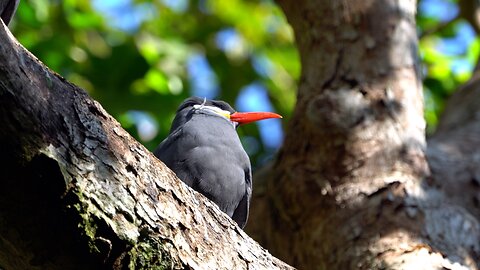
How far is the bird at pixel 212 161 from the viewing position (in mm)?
3955

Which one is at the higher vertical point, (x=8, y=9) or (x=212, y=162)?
(x=8, y=9)

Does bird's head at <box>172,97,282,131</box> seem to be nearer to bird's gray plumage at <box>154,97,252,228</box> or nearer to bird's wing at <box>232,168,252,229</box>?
bird's gray plumage at <box>154,97,252,228</box>

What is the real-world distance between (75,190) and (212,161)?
1.67 m

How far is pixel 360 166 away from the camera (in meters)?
4.29

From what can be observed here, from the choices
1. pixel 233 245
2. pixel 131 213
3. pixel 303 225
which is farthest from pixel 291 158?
pixel 131 213

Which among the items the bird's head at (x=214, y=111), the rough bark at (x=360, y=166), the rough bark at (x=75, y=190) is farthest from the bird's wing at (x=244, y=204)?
the rough bark at (x=75, y=190)

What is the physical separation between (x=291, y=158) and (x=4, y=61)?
2.41 metres

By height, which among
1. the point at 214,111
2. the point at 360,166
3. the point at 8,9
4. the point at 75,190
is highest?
the point at 214,111

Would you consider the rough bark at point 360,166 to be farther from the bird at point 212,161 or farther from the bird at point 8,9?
the bird at point 8,9

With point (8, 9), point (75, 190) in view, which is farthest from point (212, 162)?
point (75, 190)

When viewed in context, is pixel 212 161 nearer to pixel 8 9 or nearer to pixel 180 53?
pixel 8 9

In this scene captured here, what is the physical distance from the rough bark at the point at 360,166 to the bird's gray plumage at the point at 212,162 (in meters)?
0.36

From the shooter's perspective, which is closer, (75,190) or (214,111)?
(75,190)

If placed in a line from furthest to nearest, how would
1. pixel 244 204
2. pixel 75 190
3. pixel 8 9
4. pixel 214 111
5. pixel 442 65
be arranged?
pixel 442 65, pixel 214 111, pixel 244 204, pixel 8 9, pixel 75 190
